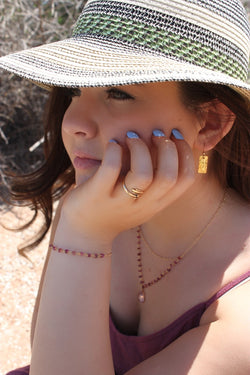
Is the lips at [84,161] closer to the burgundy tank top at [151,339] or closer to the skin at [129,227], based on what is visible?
the skin at [129,227]

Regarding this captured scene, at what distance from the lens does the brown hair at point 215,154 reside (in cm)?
135

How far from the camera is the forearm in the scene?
1.34 meters

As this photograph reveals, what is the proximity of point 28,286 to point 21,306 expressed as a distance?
202 millimetres

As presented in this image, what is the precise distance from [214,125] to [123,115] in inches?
14.1

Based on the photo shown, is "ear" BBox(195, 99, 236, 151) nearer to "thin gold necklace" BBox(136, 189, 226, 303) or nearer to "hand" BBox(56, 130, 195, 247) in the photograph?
"hand" BBox(56, 130, 195, 247)

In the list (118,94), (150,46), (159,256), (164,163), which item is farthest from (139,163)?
(159,256)

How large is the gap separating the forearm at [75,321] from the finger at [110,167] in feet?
0.75

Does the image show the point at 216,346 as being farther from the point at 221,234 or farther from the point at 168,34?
the point at 168,34

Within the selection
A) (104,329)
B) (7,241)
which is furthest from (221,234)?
(7,241)

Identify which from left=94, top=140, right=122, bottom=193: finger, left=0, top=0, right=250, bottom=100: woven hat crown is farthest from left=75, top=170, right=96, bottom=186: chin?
left=0, top=0, right=250, bottom=100: woven hat crown

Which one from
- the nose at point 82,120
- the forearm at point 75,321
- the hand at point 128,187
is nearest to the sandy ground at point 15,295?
the forearm at point 75,321

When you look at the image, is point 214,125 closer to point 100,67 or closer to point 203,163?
point 203,163

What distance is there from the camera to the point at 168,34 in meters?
1.20

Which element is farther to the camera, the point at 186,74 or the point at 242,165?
the point at 242,165
